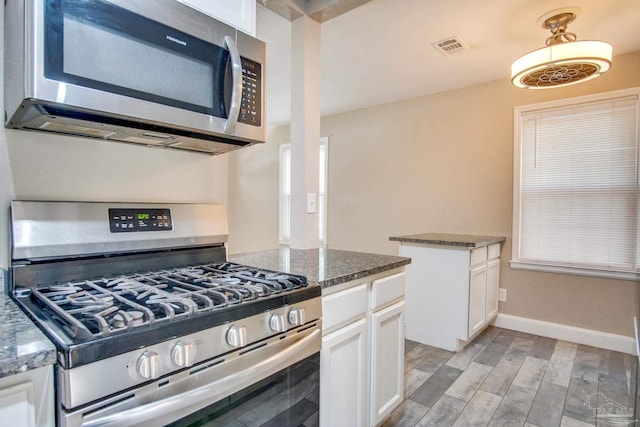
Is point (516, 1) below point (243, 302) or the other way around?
the other way around

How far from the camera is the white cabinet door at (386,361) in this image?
1.51 metres

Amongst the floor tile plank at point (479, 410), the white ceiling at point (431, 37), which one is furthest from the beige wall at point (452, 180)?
the floor tile plank at point (479, 410)

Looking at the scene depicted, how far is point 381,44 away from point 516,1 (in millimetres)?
884

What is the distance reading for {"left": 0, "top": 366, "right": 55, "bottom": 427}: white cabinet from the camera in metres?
0.60

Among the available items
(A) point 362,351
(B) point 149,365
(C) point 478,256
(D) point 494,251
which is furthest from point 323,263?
(D) point 494,251

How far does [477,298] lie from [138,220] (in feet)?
8.47

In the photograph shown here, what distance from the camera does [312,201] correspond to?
2.00 metres

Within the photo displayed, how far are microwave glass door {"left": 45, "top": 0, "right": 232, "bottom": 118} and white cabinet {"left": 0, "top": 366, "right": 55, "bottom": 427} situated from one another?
665mm

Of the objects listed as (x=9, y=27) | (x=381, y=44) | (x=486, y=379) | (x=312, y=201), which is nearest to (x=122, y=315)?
(x=9, y=27)

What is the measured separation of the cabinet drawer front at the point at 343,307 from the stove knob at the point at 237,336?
391 millimetres

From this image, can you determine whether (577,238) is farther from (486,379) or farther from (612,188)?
(486,379)

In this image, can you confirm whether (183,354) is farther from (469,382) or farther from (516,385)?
(516,385)

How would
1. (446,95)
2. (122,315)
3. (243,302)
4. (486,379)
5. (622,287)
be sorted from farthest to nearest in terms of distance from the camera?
(446,95) < (622,287) < (486,379) < (243,302) < (122,315)

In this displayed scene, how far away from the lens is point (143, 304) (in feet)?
2.78
